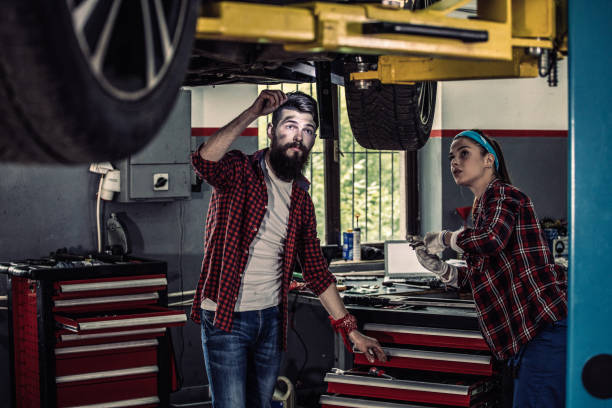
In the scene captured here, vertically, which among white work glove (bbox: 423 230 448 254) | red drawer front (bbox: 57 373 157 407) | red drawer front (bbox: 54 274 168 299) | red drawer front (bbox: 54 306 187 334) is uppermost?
white work glove (bbox: 423 230 448 254)

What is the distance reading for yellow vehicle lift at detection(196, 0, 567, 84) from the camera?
122 cm

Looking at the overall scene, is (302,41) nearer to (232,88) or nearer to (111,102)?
(111,102)

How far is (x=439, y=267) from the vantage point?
299cm

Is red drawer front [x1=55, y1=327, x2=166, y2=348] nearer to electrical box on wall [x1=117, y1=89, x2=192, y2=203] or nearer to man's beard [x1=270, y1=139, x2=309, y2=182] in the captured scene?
electrical box on wall [x1=117, y1=89, x2=192, y2=203]

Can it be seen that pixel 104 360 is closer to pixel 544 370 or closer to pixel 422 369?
pixel 422 369

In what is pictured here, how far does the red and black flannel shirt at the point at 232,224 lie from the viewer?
2.55 meters

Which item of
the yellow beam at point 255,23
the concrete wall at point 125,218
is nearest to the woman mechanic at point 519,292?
the yellow beam at point 255,23

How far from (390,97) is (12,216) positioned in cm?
266

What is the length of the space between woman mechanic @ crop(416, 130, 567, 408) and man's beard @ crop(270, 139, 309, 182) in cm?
62

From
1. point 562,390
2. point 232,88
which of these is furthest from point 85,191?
point 562,390

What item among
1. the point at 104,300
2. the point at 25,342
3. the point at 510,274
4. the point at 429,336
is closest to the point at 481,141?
the point at 510,274

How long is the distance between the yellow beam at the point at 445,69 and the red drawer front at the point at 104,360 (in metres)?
2.30

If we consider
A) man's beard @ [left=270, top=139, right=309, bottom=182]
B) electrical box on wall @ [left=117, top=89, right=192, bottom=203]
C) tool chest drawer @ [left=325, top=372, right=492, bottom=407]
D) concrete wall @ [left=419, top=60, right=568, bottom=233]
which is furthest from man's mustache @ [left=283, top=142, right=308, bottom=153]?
concrete wall @ [left=419, top=60, right=568, bottom=233]

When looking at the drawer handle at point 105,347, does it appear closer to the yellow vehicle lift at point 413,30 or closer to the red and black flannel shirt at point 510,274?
the red and black flannel shirt at point 510,274
